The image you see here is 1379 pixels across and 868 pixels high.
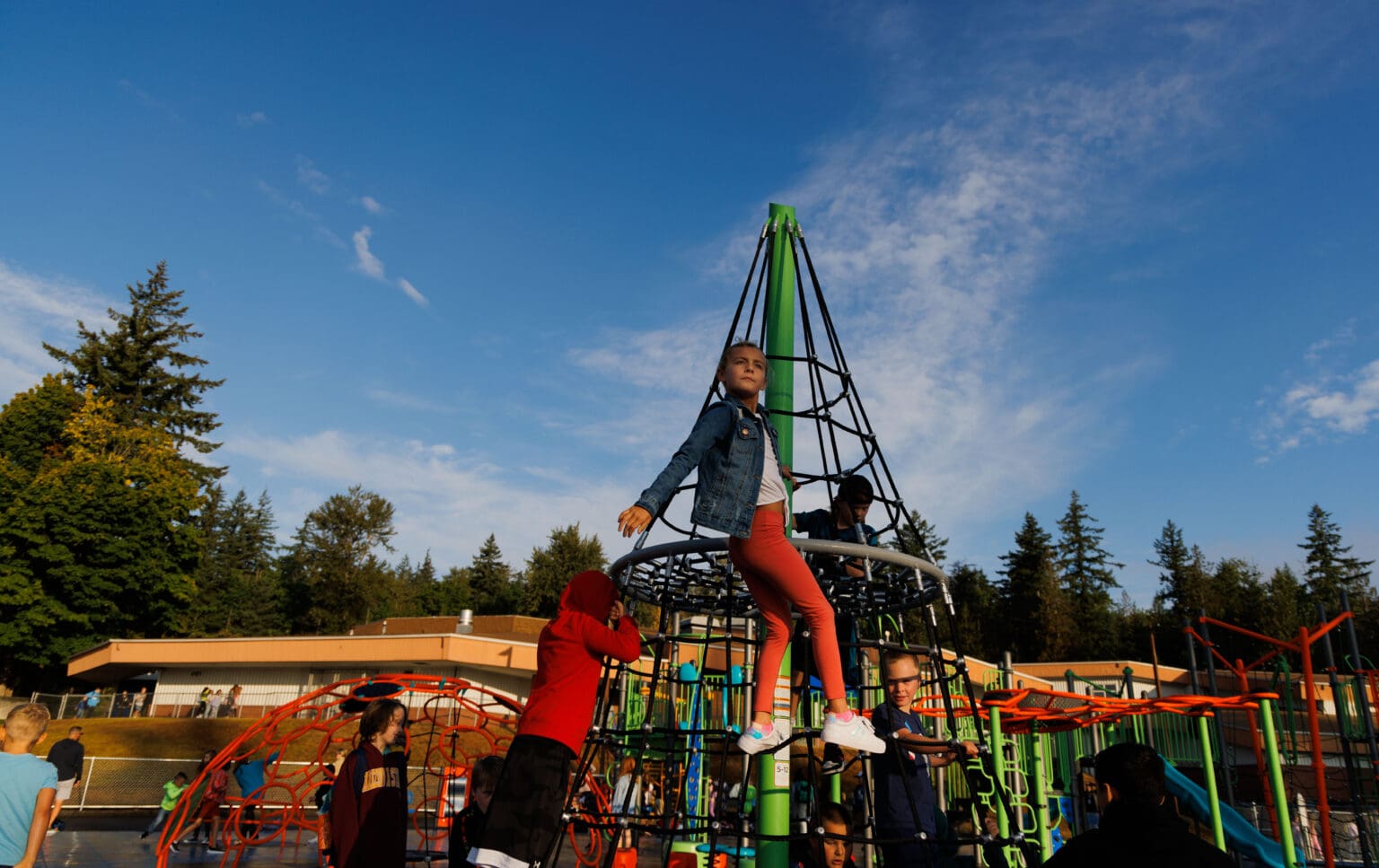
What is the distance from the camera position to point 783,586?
3410 mm

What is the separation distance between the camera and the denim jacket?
10.8 ft

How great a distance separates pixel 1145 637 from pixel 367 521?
152 feet

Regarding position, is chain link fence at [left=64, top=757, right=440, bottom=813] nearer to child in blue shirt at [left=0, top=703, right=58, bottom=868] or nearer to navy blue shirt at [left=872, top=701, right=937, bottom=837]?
child in blue shirt at [left=0, top=703, right=58, bottom=868]

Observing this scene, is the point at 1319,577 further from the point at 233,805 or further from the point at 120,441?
the point at 120,441

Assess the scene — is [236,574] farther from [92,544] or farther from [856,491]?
[856,491]

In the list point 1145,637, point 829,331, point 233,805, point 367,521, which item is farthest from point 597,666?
point 367,521

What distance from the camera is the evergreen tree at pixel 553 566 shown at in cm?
4906

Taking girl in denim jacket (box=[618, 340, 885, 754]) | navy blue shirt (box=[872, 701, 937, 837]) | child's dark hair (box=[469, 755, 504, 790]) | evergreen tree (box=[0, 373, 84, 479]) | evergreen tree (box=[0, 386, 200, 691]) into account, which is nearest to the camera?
girl in denim jacket (box=[618, 340, 885, 754])

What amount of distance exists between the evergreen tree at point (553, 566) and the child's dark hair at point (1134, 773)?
46742 millimetres

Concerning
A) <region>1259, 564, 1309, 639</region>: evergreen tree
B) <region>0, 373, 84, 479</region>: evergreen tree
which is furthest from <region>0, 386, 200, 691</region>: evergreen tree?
<region>1259, 564, 1309, 639</region>: evergreen tree

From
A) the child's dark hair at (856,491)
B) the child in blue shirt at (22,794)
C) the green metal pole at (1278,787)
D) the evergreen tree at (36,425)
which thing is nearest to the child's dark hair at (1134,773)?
the child's dark hair at (856,491)

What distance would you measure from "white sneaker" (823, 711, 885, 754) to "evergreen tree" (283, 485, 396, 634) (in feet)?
177

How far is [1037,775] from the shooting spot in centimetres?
593

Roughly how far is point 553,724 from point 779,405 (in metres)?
2.28
